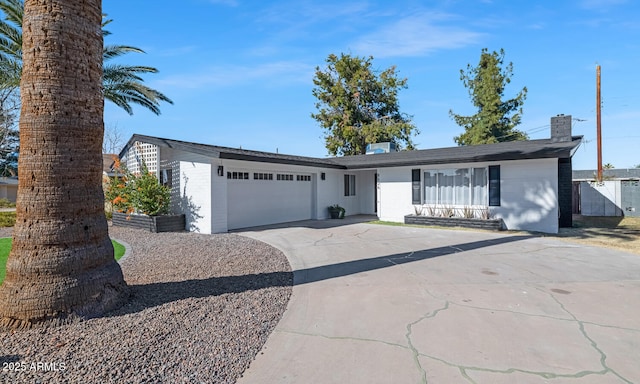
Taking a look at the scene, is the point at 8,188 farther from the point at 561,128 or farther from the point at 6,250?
the point at 561,128

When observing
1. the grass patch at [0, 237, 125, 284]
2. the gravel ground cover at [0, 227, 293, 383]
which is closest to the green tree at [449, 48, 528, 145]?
the grass patch at [0, 237, 125, 284]

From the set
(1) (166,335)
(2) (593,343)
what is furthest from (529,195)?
(1) (166,335)

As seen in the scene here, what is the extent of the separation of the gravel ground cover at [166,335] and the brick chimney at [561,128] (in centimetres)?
1255

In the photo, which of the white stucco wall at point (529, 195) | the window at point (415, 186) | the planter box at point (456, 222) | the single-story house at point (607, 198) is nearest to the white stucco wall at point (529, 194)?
the white stucco wall at point (529, 195)

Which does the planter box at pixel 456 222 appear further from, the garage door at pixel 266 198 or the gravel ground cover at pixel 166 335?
the gravel ground cover at pixel 166 335

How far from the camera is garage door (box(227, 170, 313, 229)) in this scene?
12344 millimetres

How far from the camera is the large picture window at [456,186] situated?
41.4ft

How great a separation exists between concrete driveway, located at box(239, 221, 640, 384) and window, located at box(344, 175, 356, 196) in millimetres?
10048

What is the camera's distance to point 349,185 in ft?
58.7

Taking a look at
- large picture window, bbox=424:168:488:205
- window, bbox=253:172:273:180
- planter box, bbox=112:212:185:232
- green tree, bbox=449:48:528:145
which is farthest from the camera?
green tree, bbox=449:48:528:145

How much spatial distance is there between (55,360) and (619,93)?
1160 inches

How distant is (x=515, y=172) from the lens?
467 inches

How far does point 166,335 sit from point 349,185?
15.0 metres

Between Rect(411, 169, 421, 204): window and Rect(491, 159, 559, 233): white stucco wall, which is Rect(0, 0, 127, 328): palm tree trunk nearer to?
Rect(411, 169, 421, 204): window
